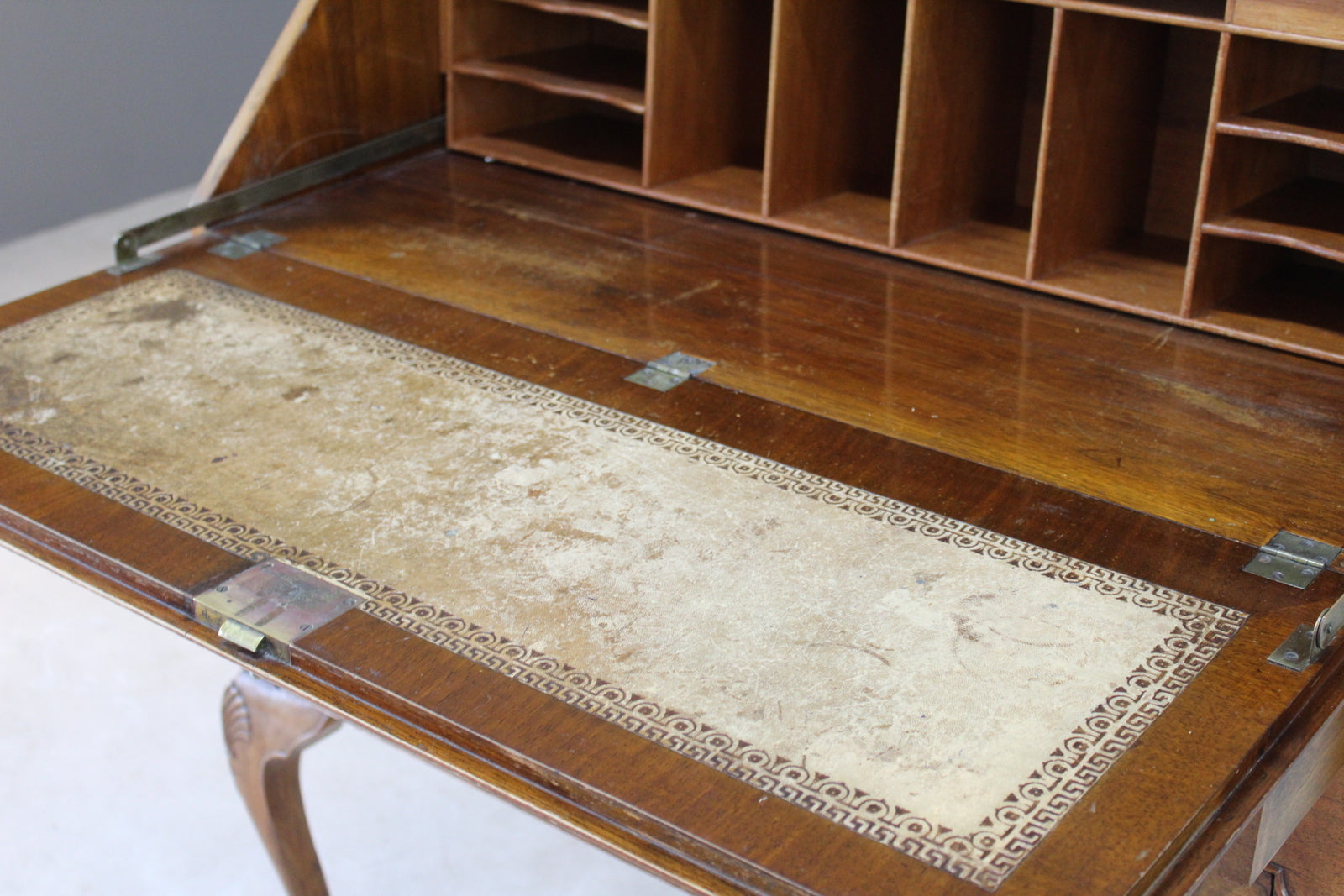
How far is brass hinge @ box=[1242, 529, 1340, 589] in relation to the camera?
4.17 ft

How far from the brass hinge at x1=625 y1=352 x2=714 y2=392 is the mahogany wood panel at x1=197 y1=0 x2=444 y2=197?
79 cm

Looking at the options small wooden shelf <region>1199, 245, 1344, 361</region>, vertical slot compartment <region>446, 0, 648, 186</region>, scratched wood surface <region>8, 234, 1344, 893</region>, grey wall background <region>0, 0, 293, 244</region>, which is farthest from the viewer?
grey wall background <region>0, 0, 293, 244</region>

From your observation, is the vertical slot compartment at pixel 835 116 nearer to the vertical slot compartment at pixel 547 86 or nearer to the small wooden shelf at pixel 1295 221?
the vertical slot compartment at pixel 547 86

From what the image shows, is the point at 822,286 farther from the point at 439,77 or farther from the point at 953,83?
the point at 439,77

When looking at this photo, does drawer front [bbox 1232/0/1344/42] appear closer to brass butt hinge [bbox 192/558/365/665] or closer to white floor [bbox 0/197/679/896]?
brass butt hinge [bbox 192/558/365/665]

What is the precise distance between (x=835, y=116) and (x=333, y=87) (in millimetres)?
762

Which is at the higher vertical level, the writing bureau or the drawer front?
the drawer front

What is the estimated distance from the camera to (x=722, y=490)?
4.60 ft

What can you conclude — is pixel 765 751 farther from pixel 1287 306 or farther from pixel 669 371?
pixel 1287 306

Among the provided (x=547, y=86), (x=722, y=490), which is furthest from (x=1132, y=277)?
(x=547, y=86)

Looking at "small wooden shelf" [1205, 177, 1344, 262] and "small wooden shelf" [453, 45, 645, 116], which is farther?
"small wooden shelf" [453, 45, 645, 116]

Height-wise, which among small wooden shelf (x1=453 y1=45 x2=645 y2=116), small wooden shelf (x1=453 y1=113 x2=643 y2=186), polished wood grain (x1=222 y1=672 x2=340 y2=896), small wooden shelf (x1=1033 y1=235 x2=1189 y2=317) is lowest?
polished wood grain (x1=222 y1=672 x2=340 y2=896)

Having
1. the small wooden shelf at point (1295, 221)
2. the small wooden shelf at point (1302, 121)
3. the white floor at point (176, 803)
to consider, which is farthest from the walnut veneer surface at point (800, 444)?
the white floor at point (176, 803)

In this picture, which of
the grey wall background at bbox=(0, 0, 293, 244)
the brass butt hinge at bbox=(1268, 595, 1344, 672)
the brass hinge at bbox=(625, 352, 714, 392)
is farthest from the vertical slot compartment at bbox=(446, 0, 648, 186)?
the grey wall background at bbox=(0, 0, 293, 244)
